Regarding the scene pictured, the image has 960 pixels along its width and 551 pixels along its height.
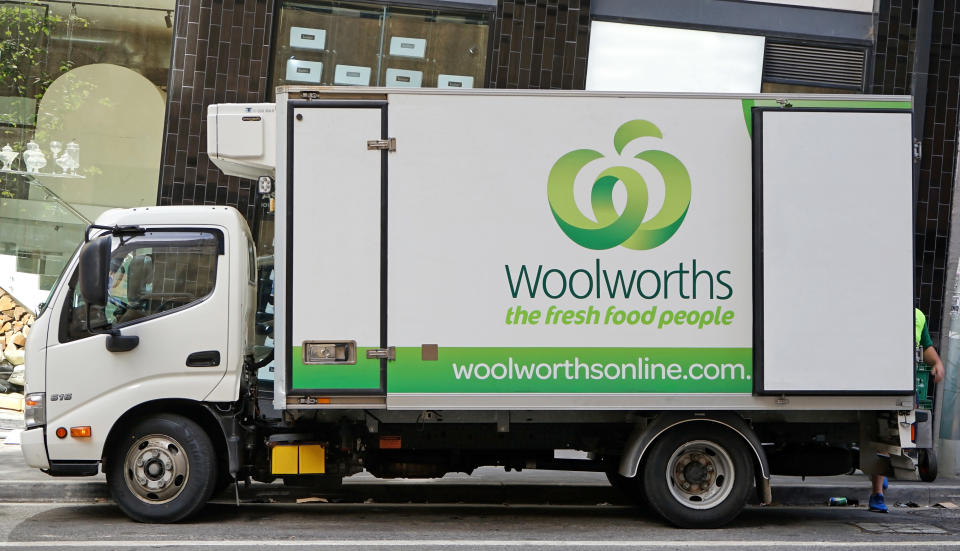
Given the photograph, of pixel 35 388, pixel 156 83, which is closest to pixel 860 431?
pixel 35 388

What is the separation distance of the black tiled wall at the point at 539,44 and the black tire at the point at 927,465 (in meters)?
5.75

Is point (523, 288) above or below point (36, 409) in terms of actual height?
above

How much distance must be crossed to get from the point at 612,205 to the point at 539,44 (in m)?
5.65

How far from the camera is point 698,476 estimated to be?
7.47m

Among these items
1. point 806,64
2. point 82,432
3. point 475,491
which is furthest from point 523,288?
point 806,64

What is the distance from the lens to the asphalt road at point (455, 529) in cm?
686

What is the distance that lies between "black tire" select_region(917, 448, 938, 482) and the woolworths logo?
4.33m

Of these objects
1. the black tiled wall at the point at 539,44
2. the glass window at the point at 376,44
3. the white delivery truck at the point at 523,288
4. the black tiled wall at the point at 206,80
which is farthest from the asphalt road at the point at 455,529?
the glass window at the point at 376,44

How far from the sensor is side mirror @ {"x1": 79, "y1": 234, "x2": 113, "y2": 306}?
271 inches

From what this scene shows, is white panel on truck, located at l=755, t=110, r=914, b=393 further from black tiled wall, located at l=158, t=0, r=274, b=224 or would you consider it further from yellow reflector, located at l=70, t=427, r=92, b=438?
black tiled wall, located at l=158, t=0, r=274, b=224

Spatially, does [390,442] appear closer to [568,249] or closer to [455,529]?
[455,529]

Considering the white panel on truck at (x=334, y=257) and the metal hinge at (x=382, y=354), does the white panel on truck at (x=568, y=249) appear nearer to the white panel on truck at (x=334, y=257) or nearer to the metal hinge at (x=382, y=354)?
the metal hinge at (x=382, y=354)

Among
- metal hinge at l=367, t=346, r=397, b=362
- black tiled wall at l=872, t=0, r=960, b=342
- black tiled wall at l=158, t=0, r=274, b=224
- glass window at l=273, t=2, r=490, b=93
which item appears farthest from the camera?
glass window at l=273, t=2, r=490, b=93

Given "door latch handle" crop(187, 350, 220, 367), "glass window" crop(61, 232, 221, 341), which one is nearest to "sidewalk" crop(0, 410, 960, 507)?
"door latch handle" crop(187, 350, 220, 367)
